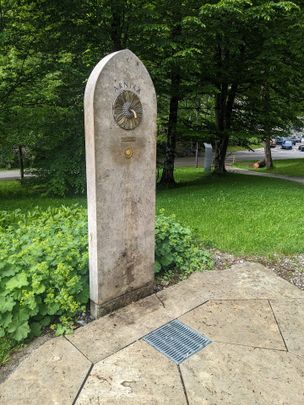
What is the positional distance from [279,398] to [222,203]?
571 centimetres

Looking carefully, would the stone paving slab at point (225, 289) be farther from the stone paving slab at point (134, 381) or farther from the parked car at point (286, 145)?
the parked car at point (286, 145)

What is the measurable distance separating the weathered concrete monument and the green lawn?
75.6 inches

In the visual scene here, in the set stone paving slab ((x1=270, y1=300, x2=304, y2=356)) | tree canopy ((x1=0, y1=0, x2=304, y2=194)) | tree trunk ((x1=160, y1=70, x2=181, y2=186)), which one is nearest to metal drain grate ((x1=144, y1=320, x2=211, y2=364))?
stone paving slab ((x1=270, y1=300, x2=304, y2=356))

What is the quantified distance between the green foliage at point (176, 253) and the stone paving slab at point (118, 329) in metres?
0.62

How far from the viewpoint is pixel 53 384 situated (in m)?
2.29

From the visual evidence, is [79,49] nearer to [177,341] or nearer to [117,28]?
[117,28]

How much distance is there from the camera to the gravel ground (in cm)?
401

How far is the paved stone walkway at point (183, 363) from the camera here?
2219 mm

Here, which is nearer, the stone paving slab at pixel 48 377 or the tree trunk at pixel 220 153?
the stone paving slab at pixel 48 377

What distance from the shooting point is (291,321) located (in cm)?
305

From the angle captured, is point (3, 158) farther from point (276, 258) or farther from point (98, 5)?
point (276, 258)

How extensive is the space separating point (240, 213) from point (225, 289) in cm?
337

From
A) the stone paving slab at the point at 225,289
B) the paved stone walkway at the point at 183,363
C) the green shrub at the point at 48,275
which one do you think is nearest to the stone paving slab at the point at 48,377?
the paved stone walkway at the point at 183,363

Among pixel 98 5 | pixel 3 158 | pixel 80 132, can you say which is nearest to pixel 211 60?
pixel 98 5
